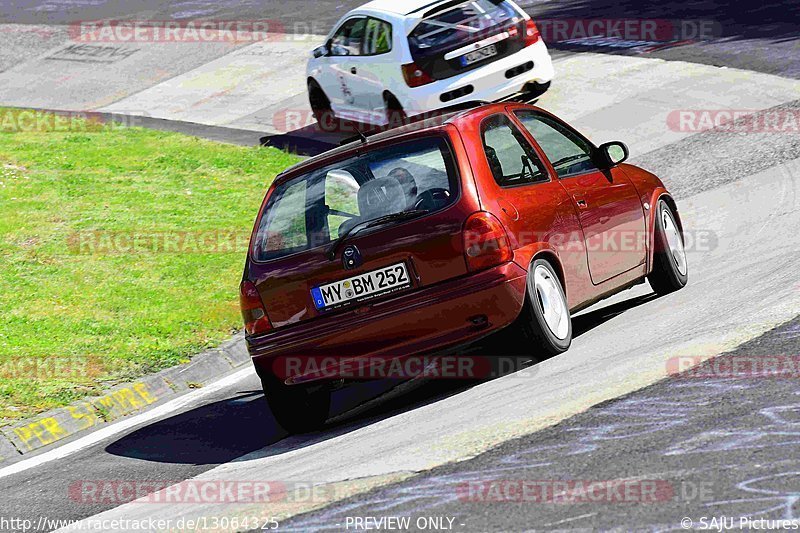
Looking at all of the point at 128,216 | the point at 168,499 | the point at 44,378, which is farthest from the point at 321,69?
the point at 168,499

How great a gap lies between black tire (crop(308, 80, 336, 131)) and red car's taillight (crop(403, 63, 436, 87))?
9.37 feet

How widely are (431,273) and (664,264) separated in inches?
110

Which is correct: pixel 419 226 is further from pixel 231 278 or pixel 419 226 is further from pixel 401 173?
pixel 231 278

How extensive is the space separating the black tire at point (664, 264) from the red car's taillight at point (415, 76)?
7.18 m

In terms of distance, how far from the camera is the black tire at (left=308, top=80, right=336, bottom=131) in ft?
64.8

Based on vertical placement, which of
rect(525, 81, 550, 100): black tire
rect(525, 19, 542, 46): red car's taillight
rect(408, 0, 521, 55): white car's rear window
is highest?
rect(408, 0, 521, 55): white car's rear window

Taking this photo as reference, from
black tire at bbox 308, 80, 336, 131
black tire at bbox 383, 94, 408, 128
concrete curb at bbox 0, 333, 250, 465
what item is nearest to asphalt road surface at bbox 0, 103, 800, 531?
concrete curb at bbox 0, 333, 250, 465

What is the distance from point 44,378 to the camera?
33.7 feet

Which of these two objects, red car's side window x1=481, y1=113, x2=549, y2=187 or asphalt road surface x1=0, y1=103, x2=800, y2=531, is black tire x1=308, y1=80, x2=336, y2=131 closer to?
asphalt road surface x1=0, y1=103, x2=800, y2=531

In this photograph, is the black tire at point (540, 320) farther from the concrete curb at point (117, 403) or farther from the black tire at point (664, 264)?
the concrete curb at point (117, 403)

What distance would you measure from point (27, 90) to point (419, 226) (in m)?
19.7

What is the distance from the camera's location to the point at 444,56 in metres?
16.8

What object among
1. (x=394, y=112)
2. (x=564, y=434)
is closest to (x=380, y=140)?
(x=564, y=434)

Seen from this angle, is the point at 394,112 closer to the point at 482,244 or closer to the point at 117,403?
the point at 117,403
